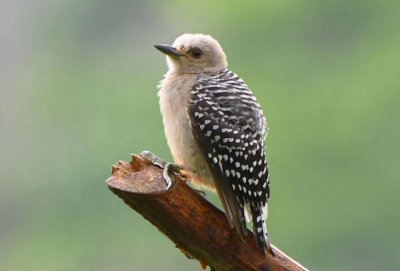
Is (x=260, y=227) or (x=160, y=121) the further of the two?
(x=160, y=121)

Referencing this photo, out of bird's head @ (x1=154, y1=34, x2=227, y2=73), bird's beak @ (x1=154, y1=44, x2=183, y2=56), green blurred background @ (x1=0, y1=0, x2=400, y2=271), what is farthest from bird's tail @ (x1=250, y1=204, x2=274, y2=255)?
green blurred background @ (x1=0, y1=0, x2=400, y2=271)

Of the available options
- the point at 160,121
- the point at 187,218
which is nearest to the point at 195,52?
the point at 187,218

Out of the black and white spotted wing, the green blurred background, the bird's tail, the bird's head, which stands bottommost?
the green blurred background

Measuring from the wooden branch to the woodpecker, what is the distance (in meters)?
0.08

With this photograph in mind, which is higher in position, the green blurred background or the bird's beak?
the bird's beak

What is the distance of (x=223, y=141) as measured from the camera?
16.4 ft

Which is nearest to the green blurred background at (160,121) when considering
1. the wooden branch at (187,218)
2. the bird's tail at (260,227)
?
the bird's tail at (260,227)

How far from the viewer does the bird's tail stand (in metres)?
4.66

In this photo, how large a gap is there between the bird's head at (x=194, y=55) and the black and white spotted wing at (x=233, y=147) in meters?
0.51

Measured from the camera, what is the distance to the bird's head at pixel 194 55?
18.7 ft

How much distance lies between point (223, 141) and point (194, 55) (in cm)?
95

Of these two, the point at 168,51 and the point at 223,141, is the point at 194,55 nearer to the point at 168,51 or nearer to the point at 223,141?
the point at 168,51

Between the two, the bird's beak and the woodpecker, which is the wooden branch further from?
the bird's beak

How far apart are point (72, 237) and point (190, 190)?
1553 cm
